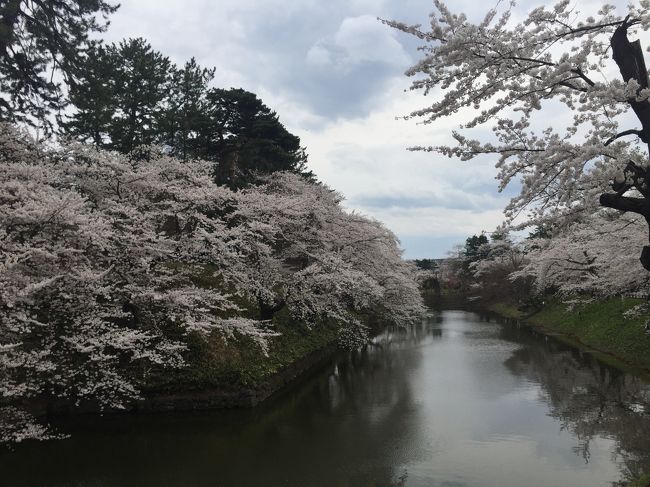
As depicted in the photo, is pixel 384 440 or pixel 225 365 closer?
pixel 384 440

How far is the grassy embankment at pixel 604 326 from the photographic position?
1867cm

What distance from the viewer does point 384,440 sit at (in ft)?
35.0

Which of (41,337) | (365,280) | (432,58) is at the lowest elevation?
(41,337)

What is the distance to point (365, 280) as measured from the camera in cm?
1834

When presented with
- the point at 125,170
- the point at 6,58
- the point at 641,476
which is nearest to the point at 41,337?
the point at 125,170

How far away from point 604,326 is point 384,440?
18.3 meters

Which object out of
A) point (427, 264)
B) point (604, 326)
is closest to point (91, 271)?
point (604, 326)

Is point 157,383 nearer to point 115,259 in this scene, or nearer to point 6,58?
point 115,259

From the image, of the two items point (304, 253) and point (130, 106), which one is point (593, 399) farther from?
point (130, 106)

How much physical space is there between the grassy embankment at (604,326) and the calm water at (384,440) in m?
2.49

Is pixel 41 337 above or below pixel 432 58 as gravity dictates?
below

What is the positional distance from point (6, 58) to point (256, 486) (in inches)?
506

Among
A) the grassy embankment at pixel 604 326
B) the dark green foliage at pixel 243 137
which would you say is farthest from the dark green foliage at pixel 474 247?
the dark green foliage at pixel 243 137

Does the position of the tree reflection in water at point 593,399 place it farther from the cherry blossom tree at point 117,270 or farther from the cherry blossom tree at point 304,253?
the cherry blossom tree at point 117,270
